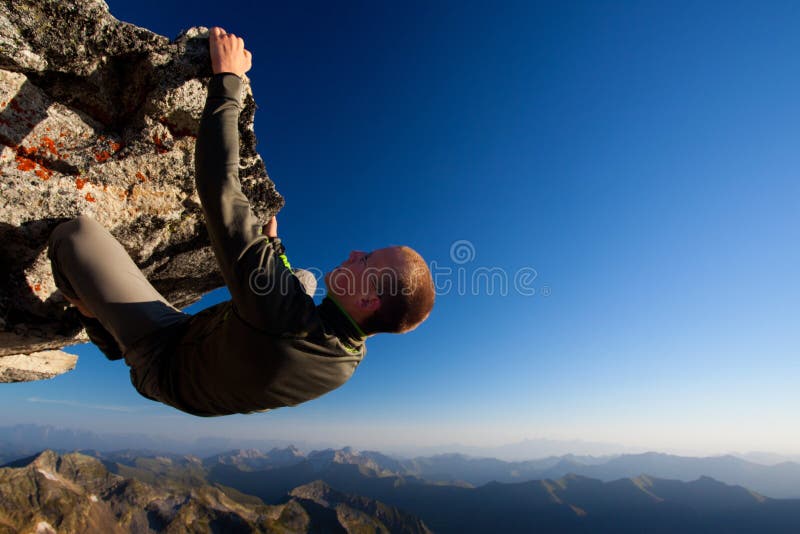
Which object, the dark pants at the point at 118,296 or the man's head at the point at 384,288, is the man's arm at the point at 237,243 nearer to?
the man's head at the point at 384,288

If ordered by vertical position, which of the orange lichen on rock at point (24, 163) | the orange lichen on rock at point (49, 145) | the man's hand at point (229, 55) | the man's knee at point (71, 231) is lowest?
the man's knee at point (71, 231)

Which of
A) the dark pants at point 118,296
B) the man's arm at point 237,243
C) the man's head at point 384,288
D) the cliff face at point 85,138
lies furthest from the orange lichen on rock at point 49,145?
the man's head at point 384,288

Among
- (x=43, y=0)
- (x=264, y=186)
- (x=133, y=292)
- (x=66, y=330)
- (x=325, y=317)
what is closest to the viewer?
(x=325, y=317)

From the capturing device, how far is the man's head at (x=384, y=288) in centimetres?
375

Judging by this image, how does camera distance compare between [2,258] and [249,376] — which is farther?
[2,258]

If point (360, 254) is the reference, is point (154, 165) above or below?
above

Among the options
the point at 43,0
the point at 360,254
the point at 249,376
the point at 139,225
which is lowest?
the point at 249,376

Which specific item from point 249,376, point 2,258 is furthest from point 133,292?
point 2,258

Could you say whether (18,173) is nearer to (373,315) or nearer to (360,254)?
(360,254)

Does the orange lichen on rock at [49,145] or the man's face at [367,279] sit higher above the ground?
the orange lichen on rock at [49,145]

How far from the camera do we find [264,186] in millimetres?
7336

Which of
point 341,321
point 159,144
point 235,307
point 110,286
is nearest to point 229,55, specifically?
point 159,144

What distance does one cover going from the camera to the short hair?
3.74m

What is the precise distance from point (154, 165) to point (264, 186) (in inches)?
68.6
